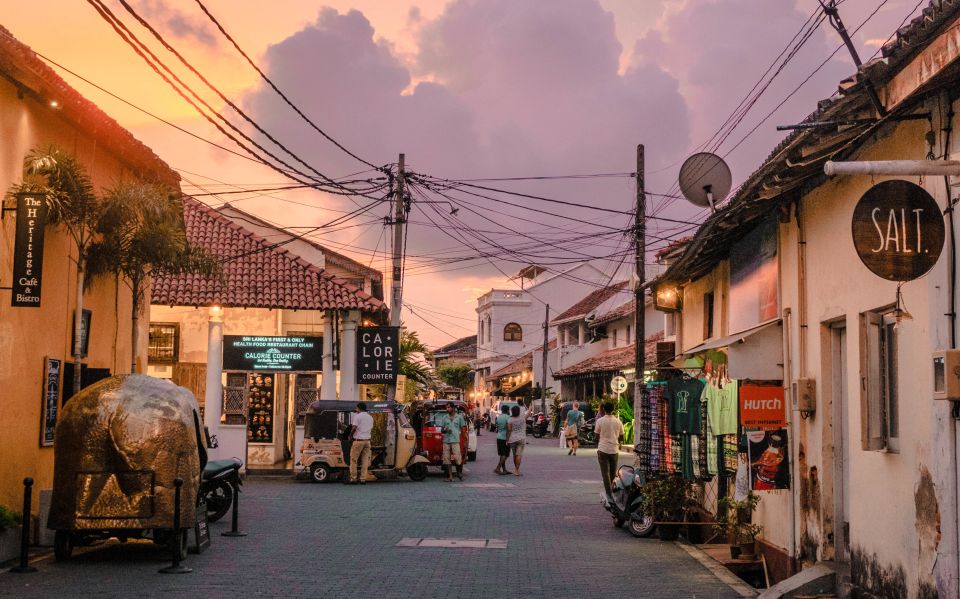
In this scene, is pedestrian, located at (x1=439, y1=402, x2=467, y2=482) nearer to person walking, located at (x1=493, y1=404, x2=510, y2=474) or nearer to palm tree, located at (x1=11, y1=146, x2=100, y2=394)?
person walking, located at (x1=493, y1=404, x2=510, y2=474)

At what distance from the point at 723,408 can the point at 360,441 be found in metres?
13.0

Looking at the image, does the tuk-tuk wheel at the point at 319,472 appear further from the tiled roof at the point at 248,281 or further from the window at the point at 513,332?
the window at the point at 513,332

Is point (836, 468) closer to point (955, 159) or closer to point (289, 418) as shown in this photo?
point (955, 159)

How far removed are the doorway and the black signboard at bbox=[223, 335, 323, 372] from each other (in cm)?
1741

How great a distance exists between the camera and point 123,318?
59.1 ft

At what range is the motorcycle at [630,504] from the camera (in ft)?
52.5

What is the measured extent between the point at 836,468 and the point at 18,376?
9790 millimetres

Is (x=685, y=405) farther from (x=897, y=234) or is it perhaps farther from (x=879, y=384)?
(x=897, y=234)

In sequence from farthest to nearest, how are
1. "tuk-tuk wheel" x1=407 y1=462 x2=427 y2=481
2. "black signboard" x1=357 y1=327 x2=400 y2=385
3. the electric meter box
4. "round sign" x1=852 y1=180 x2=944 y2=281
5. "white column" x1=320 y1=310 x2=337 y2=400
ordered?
"white column" x1=320 y1=310 x2=337 y2=400 < "black signboard" x1=357 y1=327 x2=400 y2=385 < "tuk-tuk wheel" x1=407 y1=462 x2=427 y2=481 < "round sign" x1=852 y1=180 x2=944 y2=281 < the electric meter box

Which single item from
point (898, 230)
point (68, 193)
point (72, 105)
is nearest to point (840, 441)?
point (898, 230)

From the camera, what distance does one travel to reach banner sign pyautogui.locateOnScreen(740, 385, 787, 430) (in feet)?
39.5

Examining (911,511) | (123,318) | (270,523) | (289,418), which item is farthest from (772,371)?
(289,418)

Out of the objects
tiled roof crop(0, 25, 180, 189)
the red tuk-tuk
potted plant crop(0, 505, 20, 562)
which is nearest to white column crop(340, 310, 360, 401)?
the red tuk-tuk

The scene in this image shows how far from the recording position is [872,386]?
938 centimetres
